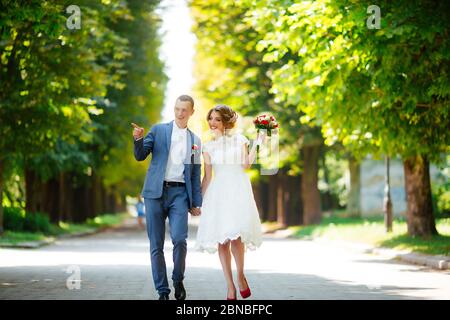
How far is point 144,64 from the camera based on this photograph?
39938 millimetres

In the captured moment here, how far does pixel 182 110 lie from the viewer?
10.6 metres

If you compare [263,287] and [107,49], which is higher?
[107,49]

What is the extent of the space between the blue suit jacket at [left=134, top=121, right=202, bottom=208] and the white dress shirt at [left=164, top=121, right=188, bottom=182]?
5 centimetres

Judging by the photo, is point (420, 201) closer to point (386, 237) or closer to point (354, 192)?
point (386, 237)

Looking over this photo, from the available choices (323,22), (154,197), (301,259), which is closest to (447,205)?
(301,259)

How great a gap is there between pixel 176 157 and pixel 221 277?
14.1 feet

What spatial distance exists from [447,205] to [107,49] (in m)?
16.0

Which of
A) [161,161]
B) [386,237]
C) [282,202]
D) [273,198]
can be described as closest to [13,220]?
[386,237]

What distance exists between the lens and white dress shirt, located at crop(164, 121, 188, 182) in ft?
34.7

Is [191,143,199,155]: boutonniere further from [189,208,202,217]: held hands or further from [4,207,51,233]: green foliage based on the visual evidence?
[4,207,51,233]: green foliage

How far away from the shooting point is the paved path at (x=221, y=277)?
11.8m

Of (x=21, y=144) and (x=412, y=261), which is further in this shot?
(x=21, y=144)

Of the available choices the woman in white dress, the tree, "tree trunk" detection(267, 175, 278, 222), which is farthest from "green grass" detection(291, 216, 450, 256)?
"tree trunk" detection(267, 175, 278, 222)

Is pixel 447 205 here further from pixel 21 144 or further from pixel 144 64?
pixel 21 144
